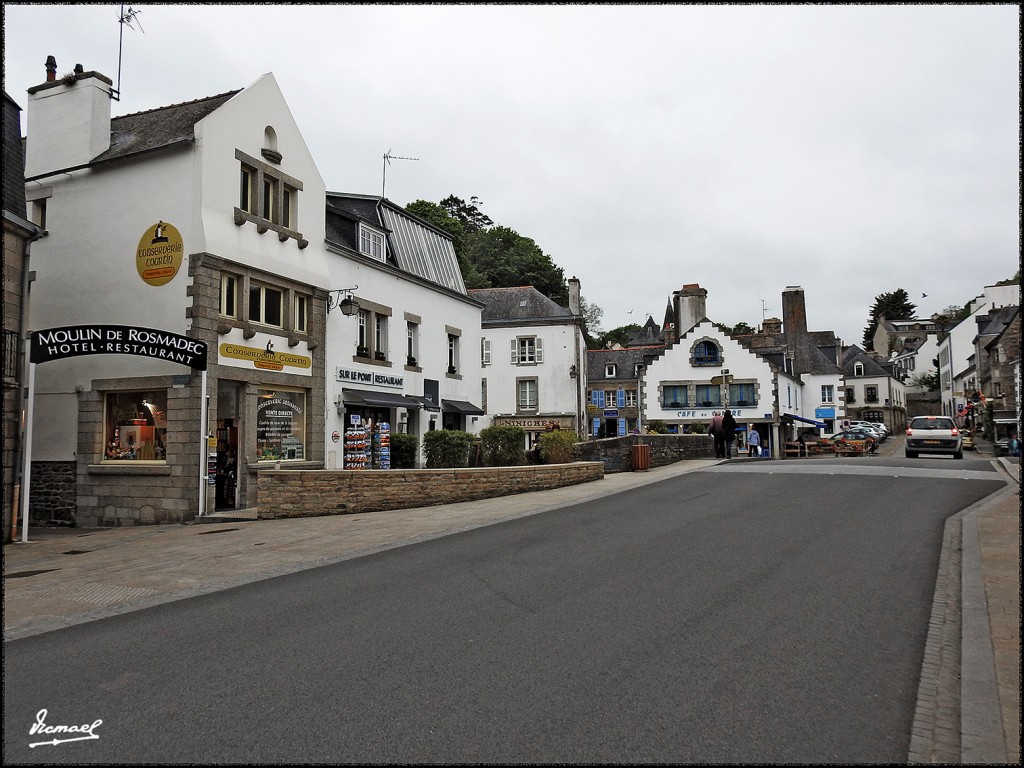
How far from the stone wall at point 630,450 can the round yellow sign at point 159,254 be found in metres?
11.2

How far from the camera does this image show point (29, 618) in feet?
22.9

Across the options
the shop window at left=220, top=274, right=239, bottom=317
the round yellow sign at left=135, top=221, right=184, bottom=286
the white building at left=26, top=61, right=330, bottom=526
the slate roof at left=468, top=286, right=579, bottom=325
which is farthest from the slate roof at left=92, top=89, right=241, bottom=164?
the slate roof at left=468, top=286, right=579, bottom=325

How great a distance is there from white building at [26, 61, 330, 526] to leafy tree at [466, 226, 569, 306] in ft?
131

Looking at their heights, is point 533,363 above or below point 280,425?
above

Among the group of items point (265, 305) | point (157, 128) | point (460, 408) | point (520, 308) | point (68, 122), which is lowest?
point (460, 408)

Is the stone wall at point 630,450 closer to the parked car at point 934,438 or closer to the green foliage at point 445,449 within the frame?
the green foliage at point 445,449

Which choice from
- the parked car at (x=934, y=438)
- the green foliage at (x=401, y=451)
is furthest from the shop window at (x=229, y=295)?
the parked car at (x=934, y=438)

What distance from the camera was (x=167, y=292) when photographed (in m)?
16.0

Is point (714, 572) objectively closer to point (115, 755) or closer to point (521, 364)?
point (115, 755)

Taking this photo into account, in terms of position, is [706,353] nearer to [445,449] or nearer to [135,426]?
[445,449]

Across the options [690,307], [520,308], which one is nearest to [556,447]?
[520,308]

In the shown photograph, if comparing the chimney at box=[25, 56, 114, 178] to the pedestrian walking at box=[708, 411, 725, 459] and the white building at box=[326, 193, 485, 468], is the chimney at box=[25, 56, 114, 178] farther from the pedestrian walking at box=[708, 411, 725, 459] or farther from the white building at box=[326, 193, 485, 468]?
the pedestrian walking at box=[708, 411, 725, 459]

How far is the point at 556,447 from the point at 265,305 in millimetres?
8171
